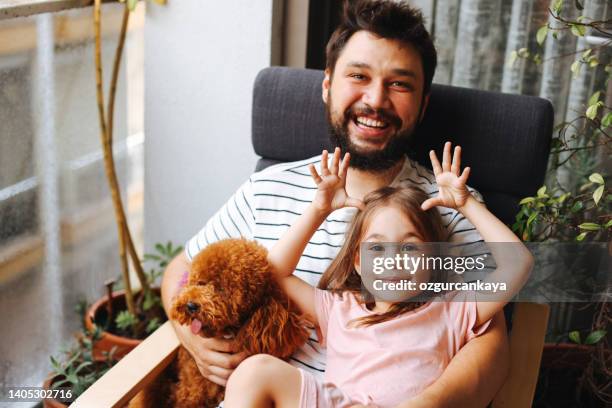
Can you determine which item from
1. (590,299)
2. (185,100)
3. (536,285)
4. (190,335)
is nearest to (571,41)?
(590,299)

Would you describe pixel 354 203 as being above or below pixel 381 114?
below

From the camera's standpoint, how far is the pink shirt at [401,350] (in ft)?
4.42

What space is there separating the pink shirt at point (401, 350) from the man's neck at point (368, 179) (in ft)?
0.97

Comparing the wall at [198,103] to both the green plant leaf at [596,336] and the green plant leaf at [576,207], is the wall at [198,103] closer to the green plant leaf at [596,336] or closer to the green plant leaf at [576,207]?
the green plant leaf at [576,207]

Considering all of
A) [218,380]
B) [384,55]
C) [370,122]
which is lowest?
[218,380]

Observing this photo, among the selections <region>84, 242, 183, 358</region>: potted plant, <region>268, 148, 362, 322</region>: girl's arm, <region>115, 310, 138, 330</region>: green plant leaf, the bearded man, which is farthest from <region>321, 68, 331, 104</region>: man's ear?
<region>115, 310, 138, 330</region>: green plant leaf

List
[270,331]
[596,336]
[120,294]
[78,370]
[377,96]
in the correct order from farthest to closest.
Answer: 1. [120,294]
2. [78,370]
3. [596,336]
4. [377,96]
5. [270,331]

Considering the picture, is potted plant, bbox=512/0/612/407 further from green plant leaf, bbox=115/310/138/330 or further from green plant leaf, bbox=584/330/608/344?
green plant leaf, bbox=115/310/138/330

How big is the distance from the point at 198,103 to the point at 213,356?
38.6 inches

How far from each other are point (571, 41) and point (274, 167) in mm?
903

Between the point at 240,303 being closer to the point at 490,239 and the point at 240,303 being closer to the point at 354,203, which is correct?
Answer: the point at 354,203

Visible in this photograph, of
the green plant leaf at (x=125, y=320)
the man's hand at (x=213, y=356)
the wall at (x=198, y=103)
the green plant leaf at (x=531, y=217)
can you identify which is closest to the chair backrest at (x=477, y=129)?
the green plant leaf at (x=531, y=217)

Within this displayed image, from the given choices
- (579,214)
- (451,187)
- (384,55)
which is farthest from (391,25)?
(579,214)

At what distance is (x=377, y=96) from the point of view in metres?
1.56
